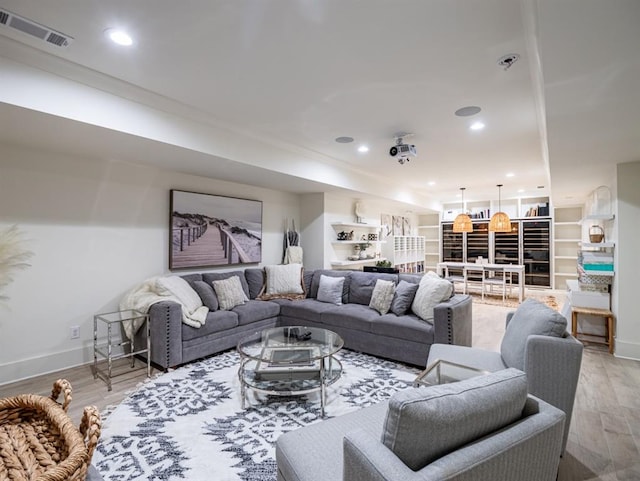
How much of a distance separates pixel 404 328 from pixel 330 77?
2.47 metres

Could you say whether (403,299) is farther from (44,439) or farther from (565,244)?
(565,244)

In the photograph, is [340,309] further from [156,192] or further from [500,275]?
[500,275]

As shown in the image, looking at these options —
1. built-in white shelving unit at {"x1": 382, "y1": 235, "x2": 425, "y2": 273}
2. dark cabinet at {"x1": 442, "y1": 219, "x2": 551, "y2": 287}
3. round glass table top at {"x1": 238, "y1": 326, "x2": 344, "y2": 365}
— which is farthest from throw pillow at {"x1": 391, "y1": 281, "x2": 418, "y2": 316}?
dark cabinet at {"x1": 442, "y1": 219, "x2": 551, "y2": 287}

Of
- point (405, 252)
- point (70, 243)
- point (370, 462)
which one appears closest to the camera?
point (370, 462)

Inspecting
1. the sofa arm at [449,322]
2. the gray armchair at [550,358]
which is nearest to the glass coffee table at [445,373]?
the gray armchair at [550,358]

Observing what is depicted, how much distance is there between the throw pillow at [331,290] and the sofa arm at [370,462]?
3293mm

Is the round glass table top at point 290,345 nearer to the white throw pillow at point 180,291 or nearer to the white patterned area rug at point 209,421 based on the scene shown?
the white patterned area rug at point 209,421

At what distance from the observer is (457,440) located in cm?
110

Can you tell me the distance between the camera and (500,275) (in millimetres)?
8906

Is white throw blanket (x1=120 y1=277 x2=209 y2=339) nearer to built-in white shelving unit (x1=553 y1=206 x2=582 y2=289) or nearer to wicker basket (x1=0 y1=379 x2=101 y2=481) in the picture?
wicker basket (x1=0 y1=379 x2=101 y2=481)

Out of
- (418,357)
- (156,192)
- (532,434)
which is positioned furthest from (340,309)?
(532,434)

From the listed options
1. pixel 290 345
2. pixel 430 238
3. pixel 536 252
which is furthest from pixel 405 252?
pixel 290 345

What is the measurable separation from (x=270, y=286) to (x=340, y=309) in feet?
4.02

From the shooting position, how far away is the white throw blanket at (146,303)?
347 cm
